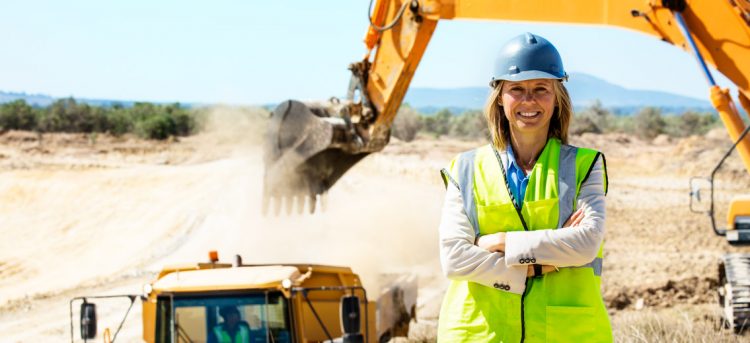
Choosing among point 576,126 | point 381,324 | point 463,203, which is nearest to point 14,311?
point 381,324

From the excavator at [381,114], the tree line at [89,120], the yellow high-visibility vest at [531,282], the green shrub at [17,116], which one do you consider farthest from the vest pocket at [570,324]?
the green shrub at [17,116]

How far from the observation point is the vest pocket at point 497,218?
341 cm

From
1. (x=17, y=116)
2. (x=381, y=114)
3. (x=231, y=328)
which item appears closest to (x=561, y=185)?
(x=231, y=328)

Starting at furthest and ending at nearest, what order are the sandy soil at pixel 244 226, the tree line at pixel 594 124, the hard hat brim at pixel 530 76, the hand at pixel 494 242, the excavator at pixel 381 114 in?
the tree line at pixel 594 124, the sandy soil at pixel 244 226, the excavator at pixel 381 114, the hard hat brim at pixel 530 76, the hand at pixel 494 242

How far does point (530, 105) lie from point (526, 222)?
358 mm

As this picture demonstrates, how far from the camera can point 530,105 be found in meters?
3.49

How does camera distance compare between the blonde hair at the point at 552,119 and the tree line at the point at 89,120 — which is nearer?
the blonde hair at the point at 552,119

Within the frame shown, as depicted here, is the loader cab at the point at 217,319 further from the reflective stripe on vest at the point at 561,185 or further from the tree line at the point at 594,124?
the tree line at the point at 594,124

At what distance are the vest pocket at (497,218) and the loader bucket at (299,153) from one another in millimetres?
9025

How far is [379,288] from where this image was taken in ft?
42.3

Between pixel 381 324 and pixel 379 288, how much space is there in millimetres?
2043

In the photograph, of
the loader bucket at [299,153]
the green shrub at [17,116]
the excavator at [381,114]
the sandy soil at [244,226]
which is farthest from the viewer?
the green shrub at [17,116]

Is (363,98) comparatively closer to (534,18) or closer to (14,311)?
(534,18)

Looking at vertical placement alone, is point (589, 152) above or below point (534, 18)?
below
